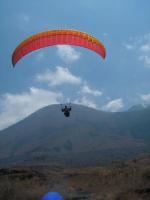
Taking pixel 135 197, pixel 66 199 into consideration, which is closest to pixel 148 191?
pixel 135 197

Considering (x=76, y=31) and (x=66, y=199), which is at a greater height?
(x=76, y=31)

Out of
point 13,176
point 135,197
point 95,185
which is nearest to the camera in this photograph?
point 135,197

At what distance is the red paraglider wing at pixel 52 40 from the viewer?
23766 mm

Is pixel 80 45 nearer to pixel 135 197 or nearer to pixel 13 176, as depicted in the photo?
pixel 135 197

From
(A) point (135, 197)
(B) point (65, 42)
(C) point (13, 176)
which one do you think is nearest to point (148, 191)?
(A) point (135, 197)

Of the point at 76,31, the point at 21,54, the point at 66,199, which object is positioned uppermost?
the point at 76,31

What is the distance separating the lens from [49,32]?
943 inches

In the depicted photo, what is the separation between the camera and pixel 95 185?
33.4 meters

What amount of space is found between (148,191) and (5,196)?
29.2ft

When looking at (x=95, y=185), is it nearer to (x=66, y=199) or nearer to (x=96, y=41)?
(x=66, y=199)

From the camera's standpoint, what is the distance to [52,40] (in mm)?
23922

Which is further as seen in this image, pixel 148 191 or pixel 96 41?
pixel 96 41

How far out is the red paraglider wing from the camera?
2377 cm

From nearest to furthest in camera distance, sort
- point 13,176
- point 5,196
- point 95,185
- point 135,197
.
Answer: point 135,197 → point 5,196 → point 95,185 → point 13,176
